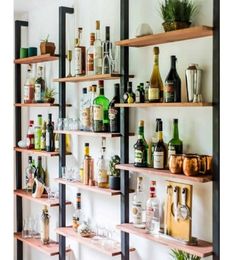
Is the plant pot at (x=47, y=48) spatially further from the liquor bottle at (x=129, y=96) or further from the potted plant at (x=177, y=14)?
the potted plant at (x=177, y=14)

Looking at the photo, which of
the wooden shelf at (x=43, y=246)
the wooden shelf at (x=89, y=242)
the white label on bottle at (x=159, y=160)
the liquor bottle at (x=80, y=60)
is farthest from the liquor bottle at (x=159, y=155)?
the wooden shelf at (x=43, y=246)

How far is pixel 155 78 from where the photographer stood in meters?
2.27

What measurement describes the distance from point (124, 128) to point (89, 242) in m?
0.82

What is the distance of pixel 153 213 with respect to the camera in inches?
88.7

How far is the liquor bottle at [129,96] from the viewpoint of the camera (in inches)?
91.7

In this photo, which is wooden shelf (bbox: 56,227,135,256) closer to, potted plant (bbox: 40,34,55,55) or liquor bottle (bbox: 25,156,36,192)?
liquor bottle (bbox: 25,156,36,192)

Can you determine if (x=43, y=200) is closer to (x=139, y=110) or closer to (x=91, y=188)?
(x=91, y=188)

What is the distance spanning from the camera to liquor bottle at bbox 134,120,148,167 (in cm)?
228

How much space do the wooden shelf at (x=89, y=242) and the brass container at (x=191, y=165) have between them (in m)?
0.84

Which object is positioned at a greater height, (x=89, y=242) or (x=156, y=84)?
(x=156, y=84)

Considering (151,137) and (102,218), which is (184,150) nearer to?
(151,137)

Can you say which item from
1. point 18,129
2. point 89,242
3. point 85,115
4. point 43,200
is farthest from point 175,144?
point 18,129

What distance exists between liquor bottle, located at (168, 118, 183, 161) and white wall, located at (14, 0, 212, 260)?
0.11 ft
